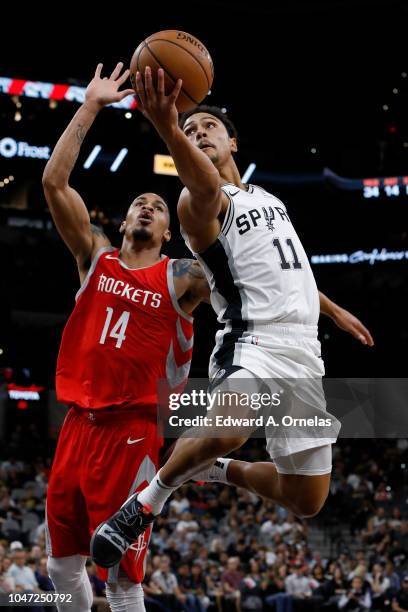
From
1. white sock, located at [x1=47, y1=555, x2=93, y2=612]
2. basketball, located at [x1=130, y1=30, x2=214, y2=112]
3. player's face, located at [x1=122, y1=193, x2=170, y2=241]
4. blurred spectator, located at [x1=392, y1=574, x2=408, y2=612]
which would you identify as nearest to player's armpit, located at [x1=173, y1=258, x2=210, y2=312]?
player's face, located at [x1=122, y1=193, x2=170, y2=241]

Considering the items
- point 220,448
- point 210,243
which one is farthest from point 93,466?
point 210,243

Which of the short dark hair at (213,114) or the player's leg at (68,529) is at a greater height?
the short dark hair at (213,114)

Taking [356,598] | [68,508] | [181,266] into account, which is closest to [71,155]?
[181,266]

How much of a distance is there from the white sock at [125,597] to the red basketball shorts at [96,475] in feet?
0.20

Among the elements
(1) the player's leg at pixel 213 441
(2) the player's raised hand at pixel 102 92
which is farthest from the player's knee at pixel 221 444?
(2) the player's raised hand at pixel 102 92

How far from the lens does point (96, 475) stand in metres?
5.29

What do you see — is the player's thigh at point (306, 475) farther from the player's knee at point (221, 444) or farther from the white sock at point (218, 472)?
the white sock at point (218, 472)

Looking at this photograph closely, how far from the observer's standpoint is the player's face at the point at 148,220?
19.4ft

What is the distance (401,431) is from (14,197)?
13538mm

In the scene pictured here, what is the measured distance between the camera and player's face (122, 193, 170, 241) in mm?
5914

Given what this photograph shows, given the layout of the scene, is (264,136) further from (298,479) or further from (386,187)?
(298,479)

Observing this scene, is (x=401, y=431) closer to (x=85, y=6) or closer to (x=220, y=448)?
(x=85, y=6)

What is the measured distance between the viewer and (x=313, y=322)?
4.96 m

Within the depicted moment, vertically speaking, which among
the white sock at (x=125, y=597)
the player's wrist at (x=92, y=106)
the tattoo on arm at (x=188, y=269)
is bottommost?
the white sock at (x=125, y=597)
